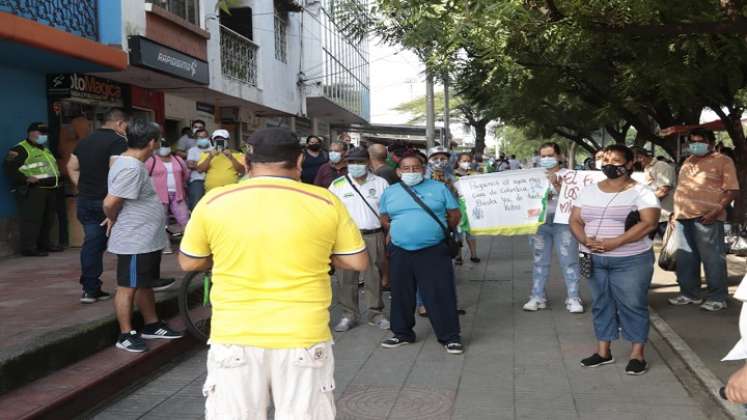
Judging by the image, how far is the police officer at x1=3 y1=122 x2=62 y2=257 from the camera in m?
9.73

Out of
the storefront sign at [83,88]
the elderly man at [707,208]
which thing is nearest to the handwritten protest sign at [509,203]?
the elderly man at [707,208]

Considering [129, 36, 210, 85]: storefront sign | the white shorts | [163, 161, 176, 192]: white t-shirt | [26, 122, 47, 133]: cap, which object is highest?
[129, 36, 210, 85]: storefront sign

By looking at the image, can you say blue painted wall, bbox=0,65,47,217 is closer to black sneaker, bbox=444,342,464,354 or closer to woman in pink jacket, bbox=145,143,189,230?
woman in pink jacket, bbox=145,143,189,230

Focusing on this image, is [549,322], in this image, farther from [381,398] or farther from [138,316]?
[138,316]

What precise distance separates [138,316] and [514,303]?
13.4 ft

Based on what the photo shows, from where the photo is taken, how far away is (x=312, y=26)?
2450cm

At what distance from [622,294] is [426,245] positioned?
5.31 ft

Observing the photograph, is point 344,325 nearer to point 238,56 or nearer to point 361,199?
point 361,199

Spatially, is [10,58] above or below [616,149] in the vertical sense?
above

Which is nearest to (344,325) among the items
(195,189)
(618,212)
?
(618,212)

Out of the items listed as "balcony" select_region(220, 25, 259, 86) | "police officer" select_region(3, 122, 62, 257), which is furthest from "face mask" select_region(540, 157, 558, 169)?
"balcony" select_region(220, 25, 259, 86)

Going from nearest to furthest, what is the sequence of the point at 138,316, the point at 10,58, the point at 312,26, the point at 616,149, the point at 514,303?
the point at 616,149 < the point at 138,316 < the point at 514,303 < the point at 10,58 < the point at 312,26

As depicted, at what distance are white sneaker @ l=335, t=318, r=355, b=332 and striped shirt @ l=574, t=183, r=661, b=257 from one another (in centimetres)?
→ 255

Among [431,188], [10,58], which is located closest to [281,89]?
[10,58]
